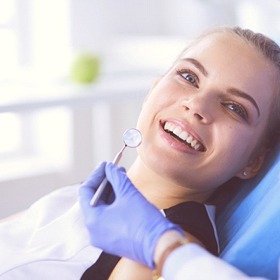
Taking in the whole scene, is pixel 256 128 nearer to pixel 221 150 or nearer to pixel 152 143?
pixel 221 150

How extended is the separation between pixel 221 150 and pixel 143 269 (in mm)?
285

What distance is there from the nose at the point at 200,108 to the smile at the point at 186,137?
0.11 feet

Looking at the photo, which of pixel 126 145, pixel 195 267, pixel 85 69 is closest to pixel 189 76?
pixel 126 145

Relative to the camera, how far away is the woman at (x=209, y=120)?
1.29 meters

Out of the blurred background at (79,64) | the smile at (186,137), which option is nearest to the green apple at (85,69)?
the blurred background at (79,64)

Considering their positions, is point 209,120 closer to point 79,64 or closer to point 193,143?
point 193,143

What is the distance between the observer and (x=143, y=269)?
45.1 inches

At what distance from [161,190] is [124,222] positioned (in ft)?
1.03

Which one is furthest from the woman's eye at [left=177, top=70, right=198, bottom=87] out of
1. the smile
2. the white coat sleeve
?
the white coat sleeve

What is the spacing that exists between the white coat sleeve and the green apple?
1.69 metres

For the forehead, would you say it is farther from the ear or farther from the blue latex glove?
the blue latex glove

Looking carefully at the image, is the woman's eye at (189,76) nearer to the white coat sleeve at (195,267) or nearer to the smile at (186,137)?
the smile at (186,137)

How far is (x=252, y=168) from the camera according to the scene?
1396mm

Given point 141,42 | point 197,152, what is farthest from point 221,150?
point 141,42
